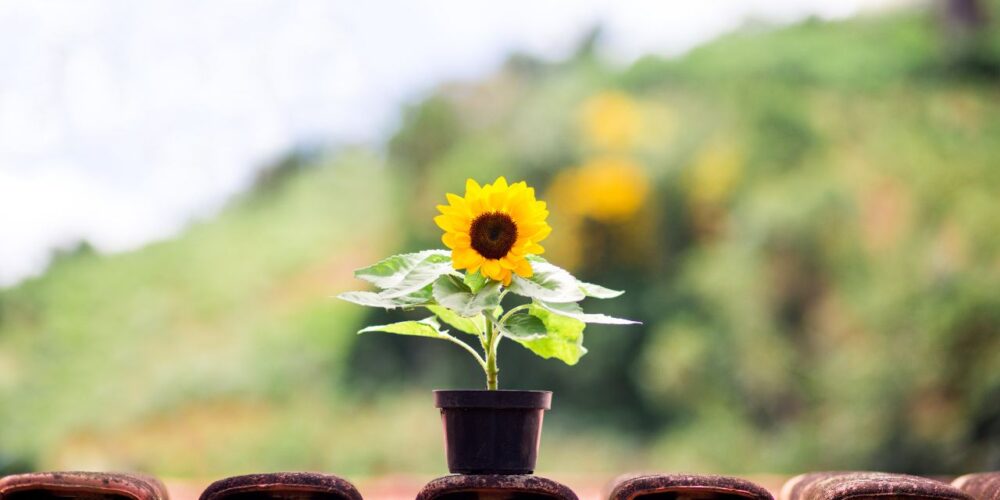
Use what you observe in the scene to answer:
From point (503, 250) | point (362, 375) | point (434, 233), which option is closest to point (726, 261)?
point (434, 233)

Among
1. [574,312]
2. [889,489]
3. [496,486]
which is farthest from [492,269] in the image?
[889,489]

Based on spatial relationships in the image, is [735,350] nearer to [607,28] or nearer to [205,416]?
[607,28]

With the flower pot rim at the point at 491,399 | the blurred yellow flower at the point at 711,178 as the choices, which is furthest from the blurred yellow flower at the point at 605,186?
the flower pot rim at the point at 491,399

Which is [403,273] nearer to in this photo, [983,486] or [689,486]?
[689,486]

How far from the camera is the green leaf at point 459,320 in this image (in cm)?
189

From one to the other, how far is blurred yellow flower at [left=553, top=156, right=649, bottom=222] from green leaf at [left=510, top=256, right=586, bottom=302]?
7.34m

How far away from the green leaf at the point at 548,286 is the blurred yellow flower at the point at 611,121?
780 cm

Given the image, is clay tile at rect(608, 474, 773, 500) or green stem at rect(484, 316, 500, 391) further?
green stem at rect(484, 316, 500, 391)

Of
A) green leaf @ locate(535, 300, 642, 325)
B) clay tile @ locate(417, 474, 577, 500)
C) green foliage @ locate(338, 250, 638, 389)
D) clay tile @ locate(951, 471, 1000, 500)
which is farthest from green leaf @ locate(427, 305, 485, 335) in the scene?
clay tile @ locate(951, 471, 1000, 500)

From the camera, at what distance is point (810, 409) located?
8.59 meters

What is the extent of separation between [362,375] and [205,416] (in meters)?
1.26

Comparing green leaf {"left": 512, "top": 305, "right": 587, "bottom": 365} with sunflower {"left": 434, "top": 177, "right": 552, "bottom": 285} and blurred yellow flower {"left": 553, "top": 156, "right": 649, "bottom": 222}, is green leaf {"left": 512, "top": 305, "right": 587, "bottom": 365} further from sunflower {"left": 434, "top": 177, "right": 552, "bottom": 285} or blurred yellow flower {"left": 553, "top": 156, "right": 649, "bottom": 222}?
blurred yellow flower {"left": 553, "top": 156, "right": 649, "bottom": 222}

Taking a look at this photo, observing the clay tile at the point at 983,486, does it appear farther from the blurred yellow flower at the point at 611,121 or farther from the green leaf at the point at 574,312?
the blurred yellow flower at the point at 611,121

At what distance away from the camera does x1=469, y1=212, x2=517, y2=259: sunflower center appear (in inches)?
69.4
